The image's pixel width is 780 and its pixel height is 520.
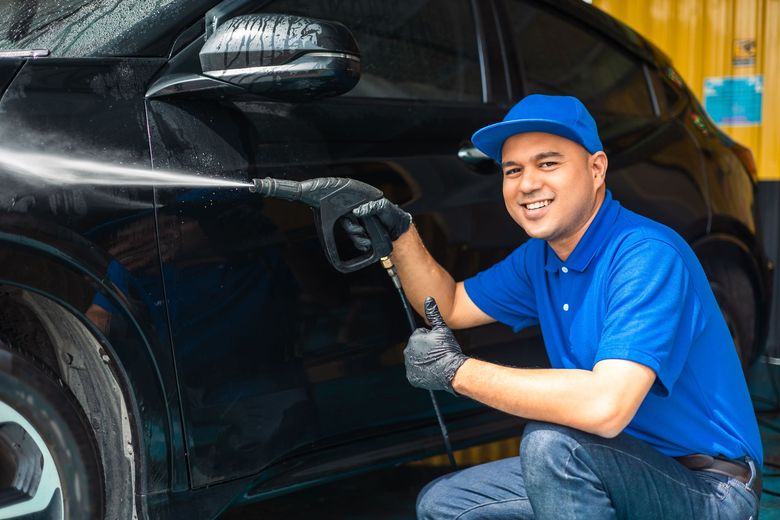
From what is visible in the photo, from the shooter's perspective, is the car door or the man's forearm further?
the man's forearm

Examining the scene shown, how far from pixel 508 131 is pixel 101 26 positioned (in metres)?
0.89

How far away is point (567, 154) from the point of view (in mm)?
2061

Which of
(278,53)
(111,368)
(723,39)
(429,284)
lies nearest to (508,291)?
(429,284)

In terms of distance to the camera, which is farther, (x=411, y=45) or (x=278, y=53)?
(x=411, y=45)

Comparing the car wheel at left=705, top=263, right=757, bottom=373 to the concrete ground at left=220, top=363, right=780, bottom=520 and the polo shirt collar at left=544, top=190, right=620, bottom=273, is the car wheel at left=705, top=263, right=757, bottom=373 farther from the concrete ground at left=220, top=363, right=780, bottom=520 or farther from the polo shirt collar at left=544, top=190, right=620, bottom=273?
the polo shirt collar at left=544, top=190, right=620, bottom=273

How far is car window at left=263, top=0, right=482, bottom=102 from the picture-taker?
2475mm

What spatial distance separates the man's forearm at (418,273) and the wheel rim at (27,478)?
0.93 meters

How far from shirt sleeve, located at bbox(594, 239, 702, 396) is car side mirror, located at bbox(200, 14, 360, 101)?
0.70 m

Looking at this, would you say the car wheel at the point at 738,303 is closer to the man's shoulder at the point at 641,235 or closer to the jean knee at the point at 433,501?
the man's shoulder at the point at 641,235

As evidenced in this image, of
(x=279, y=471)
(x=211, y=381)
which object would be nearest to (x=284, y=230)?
(x=211, y=381)

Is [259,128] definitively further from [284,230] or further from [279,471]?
[279,471]

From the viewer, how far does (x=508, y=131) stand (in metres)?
2.11

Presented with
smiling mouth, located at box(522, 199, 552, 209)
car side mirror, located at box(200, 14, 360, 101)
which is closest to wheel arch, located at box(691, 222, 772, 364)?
smiling mouth, located at box(522, 199, 552, 209)

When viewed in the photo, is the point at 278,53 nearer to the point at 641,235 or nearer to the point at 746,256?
the point at 641,235
